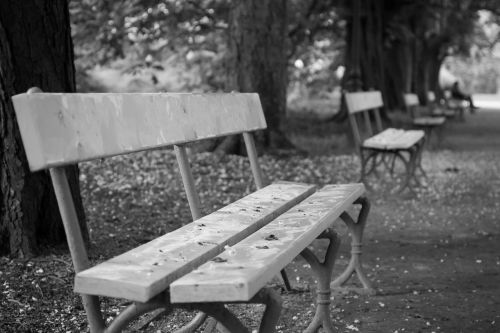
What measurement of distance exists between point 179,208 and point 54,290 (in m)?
2.65

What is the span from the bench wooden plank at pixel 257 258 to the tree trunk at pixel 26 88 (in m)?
1.68

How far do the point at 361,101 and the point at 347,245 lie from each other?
2552 mm

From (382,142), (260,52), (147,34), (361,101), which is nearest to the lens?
(382,142)

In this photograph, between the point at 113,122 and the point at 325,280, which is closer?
the point at 113,122

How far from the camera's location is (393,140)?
25.2 ft

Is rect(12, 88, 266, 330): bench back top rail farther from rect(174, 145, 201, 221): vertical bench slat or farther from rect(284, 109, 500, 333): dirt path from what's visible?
rect(284, 109, 500, 333): dirt path

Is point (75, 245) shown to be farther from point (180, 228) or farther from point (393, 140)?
point (393, 140)

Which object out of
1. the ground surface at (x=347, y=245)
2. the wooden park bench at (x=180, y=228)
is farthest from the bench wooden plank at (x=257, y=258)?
the ground surface at (x=347, y=245)

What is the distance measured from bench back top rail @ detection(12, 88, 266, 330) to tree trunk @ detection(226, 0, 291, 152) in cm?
524

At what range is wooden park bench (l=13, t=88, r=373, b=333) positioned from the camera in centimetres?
203

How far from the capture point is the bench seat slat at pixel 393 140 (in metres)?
7.17

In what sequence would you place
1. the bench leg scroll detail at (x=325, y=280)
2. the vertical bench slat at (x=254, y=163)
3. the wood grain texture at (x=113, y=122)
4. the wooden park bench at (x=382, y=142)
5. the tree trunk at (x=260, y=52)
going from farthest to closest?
the tree trunk at (x=260, y=52) → the wooden park bench at (x=382, y=142) → the vertical bench slat at (x=254, y=163) → the bench leg scroll detail at (x=325, y=280) → the wood grain texture at (x=113, y=122)

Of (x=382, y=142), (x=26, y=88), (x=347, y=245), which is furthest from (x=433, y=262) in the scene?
(x=26, y=88)

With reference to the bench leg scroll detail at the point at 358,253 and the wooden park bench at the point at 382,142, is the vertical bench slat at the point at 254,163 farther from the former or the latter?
the wooden park bench at the point at 382,142
